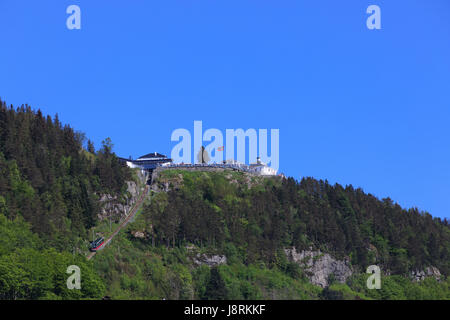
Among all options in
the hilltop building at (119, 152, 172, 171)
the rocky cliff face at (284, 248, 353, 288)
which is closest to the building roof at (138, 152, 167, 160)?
the hilltop building at (119, 152, 172, 171)

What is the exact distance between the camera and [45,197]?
487 feet

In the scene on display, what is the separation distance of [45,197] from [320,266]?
186 feet

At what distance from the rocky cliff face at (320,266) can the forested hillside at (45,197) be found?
3729cm

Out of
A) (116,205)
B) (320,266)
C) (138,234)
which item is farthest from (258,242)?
(116,205)

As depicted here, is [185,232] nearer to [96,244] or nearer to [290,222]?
[96,244]

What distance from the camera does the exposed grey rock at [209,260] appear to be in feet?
510

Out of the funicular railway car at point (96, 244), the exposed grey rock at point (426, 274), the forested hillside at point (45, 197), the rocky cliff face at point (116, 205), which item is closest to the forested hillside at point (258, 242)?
the exposed grey rock at point (426, 274)

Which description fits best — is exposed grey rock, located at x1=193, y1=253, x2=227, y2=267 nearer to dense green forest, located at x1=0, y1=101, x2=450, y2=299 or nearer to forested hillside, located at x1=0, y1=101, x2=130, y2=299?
dense green forest, located at x1=0, y1=101, x2=450, y2=299

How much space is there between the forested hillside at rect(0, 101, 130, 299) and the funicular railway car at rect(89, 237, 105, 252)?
1502 mm

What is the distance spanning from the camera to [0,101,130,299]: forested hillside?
123 m

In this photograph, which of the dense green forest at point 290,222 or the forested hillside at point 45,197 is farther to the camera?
the dense green forest at point 290,222

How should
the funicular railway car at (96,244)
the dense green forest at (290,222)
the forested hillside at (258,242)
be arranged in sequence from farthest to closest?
the dense green forest at (290,222) < the forested hillside at (258,242) < the funicular railway car at (96,244)

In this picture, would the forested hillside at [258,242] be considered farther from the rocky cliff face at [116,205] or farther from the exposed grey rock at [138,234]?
the rocky cliff face at [116,205]

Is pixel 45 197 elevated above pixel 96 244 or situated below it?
above
